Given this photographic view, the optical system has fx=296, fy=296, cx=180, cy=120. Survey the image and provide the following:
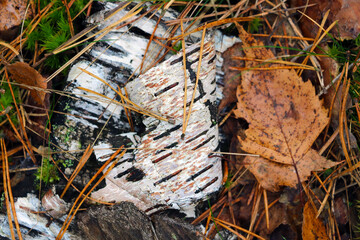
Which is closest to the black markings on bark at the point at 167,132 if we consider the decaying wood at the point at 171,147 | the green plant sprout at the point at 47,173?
the decaying wood at the point at 171,147

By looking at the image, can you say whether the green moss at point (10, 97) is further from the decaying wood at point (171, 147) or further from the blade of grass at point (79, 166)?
the decaying wood at point (171, 147)

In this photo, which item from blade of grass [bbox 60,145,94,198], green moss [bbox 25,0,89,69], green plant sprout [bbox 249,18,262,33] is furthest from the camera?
green plant sprout [bbox 249,18,262,33]

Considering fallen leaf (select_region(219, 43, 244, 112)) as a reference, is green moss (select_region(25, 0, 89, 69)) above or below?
above

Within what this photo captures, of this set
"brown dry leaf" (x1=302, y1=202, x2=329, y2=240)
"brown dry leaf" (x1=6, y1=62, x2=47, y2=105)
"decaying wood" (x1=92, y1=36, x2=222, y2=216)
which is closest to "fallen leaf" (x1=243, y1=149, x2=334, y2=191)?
"brown dry leaf" (x1=302, y1=202, x2=329, y2=240)

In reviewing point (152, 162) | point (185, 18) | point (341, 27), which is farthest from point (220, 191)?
point (341, 27)

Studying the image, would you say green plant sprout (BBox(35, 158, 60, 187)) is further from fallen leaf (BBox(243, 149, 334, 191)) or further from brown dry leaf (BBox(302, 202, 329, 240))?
brown dry leaf (BBox(302, 202, 329, 240))

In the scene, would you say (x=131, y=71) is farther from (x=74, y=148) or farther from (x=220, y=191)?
(x=220, y=191)

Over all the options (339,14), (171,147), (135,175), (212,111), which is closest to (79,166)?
(135,175)
